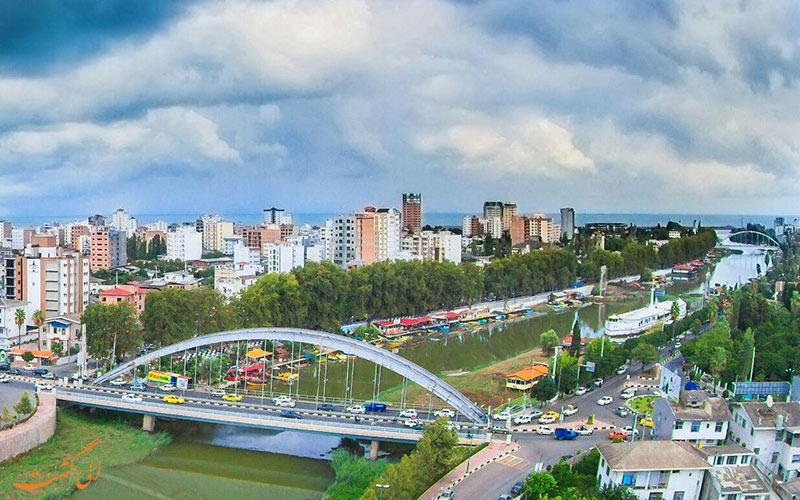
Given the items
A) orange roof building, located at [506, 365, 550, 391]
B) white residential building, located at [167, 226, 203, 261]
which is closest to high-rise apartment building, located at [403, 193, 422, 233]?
white residential building, located at [167, 226, 203, 261]

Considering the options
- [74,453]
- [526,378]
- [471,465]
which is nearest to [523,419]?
[471,465]

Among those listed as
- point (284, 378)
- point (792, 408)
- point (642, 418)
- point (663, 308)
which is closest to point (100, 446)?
point (284, 378)

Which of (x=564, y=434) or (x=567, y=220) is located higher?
(x=567, y=220)

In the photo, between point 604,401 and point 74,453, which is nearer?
point 74,453

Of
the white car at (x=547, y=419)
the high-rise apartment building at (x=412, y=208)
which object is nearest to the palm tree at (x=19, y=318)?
the white car at (x=547, y=419)

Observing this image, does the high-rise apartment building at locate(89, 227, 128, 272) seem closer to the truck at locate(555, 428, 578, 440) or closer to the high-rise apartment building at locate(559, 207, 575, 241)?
the truck at locate(555, 428, 578, 440)

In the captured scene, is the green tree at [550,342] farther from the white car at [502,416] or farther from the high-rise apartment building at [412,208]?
the high-rise apartment building at [412,208]

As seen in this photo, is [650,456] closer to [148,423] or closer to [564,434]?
[564,434]
